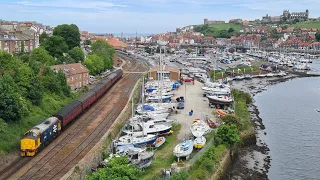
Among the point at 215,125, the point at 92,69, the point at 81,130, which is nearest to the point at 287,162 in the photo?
the point at 215,125

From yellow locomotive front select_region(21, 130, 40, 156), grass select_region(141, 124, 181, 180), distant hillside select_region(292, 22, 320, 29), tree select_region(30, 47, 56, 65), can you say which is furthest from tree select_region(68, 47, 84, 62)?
distant hillside select_region(292, 22, 320, 29)

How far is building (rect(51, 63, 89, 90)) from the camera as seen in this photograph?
41303 mm

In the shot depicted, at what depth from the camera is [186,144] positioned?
A: 2509 centimetres

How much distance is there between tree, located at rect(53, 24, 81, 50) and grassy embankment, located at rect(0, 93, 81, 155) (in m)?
28.1

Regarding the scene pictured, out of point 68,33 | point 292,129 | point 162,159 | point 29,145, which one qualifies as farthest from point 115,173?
point 68,33

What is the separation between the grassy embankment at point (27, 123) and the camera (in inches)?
904

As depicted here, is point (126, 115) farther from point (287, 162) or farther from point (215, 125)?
point (287, 162)

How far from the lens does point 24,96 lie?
98.7ft

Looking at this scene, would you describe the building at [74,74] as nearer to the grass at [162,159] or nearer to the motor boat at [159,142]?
the grass at [162,159]

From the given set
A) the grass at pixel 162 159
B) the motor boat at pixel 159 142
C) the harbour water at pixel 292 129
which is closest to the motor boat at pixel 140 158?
the grass at pixel 162 159

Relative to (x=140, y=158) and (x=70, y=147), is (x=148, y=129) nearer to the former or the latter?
(x=70, y=147)

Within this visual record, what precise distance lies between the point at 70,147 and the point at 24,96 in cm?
797

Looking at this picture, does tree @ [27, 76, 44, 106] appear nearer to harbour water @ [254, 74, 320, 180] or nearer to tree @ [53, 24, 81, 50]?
harbour water @ [254, 74, 320, 180]

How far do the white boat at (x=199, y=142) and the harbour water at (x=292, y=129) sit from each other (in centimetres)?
492
